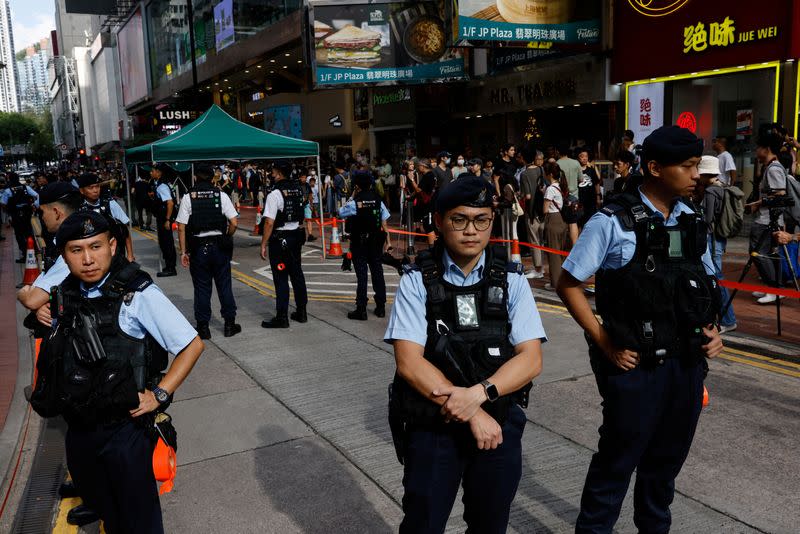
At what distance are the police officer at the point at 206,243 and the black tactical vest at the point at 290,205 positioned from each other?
66 centimetres

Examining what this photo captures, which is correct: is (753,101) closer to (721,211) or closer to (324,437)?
(721,211)

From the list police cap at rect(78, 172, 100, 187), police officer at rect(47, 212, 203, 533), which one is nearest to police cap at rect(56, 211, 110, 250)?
police officer at rect(47, 212, 203, 533)

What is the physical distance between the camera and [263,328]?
8812 mm

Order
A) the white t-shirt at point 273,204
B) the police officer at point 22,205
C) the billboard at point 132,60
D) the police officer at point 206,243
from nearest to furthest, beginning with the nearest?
1. the police officer at point 206,243
2. the white t-shirt at point 273,204
3. the police officer at point 22,205
4. the billboard at point 132,60

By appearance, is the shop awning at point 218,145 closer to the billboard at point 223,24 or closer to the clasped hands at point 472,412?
the clasped hands at point 472,412

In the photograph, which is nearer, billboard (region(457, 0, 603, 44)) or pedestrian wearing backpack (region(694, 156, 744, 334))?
pedestrian wearing backpack (region(694, 156, 744, 334))

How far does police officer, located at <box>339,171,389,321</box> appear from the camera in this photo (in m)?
8.73

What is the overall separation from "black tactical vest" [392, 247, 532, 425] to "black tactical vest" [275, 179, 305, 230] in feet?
20.7

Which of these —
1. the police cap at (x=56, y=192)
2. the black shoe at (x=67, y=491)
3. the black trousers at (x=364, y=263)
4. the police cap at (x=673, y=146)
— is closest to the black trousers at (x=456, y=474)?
the police cap at (x=673, y=146)

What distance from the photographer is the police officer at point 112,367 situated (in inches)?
108

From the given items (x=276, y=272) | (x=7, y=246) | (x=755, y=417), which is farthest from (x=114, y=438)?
(x=7, y=246)

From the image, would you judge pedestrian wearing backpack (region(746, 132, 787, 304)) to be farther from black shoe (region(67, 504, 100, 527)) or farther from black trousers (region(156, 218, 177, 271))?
black trousers (region(156, 218, 177, 271))

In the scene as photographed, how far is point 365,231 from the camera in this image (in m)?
8.81

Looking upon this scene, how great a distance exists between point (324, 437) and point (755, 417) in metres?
3.27
